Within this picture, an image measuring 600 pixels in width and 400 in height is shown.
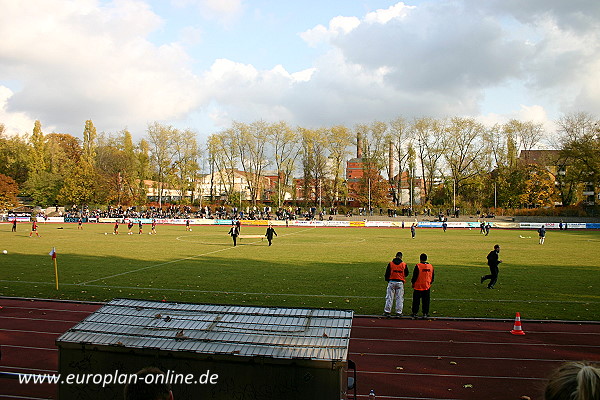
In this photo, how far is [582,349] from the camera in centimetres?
989

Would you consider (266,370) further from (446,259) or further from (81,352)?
(446,259)

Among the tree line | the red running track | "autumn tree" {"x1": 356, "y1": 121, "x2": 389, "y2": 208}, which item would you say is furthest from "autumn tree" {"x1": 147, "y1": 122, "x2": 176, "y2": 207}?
the red running track

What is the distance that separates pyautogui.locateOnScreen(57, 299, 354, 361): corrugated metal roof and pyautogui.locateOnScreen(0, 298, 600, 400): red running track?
107 inches

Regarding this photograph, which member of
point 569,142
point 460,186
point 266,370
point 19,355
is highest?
point 569,142

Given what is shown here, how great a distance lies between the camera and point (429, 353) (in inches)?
381

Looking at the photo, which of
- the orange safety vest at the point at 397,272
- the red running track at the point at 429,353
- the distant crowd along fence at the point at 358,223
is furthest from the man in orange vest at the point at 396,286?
the distant crowd along fence at the point at 358,223

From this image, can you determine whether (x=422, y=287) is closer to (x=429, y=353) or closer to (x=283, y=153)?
(x=429, y=353)

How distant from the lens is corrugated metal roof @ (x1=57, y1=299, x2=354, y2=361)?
514 cm

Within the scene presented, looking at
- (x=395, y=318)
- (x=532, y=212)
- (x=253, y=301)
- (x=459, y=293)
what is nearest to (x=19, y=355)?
(x=253, y=301)

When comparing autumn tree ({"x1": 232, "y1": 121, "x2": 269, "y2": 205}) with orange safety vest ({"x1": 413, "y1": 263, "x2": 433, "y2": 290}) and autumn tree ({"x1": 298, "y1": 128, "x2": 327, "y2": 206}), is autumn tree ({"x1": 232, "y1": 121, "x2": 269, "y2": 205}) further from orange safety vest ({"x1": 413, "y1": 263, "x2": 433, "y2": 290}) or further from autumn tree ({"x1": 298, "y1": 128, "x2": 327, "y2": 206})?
orange safety vest ({"x1": 413, "y1": 263, "x2": 433, "y2": 290})

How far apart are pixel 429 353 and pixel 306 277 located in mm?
9819

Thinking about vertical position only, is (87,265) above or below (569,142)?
below

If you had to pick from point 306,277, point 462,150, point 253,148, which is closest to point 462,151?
point 462,150

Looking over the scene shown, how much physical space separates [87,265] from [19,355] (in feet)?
44.6
